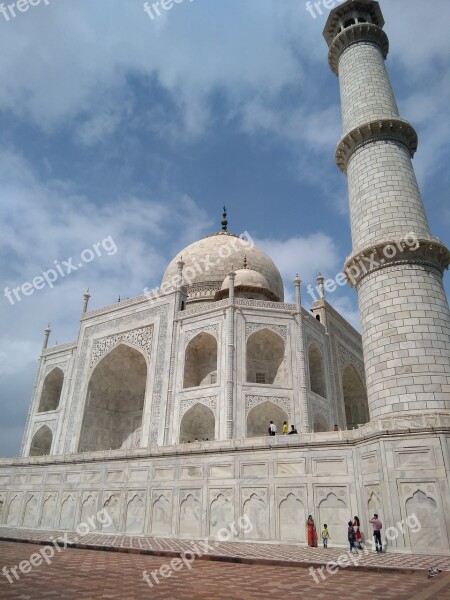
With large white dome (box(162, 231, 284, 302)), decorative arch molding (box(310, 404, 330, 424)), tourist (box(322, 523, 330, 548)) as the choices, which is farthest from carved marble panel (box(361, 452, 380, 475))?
large white dome (box(162, 231, 284, 302))

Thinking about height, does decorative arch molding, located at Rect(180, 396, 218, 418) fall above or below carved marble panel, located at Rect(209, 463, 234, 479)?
above

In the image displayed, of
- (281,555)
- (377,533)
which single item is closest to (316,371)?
(377,533)

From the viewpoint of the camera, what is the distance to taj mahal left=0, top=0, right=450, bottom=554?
921cm

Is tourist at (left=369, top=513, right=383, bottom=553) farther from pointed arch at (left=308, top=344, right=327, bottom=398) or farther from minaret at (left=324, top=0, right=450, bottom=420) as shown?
pointed arch at (left=308, top=344, right=327, bottom=398)

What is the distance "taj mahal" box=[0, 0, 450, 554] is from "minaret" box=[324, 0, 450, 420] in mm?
37

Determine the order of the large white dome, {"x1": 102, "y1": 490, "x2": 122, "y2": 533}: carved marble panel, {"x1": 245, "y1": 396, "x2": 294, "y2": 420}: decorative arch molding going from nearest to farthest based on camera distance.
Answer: {"x1": 102, "y1": 490, "x2": 122, "y2": 533}: carved marble panel → {"x1": 245, "y1": 396, "x2": 294, "y2": 420}: decorative arch molding → the large white dome

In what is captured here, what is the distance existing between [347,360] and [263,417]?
7.22 meters

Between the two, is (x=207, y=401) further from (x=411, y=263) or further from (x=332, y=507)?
(x=411, y=263)

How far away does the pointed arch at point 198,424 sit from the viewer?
18.7 meters

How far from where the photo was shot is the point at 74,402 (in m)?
22.6

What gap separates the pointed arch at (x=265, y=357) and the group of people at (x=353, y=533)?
9883mm

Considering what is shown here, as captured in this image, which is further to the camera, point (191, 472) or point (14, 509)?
point (14, 509)

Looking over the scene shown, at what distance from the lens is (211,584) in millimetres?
5297
